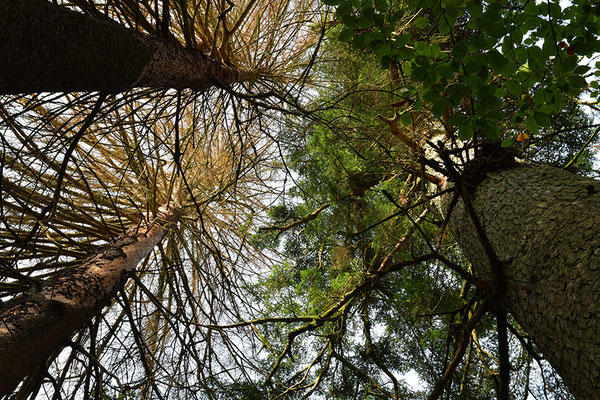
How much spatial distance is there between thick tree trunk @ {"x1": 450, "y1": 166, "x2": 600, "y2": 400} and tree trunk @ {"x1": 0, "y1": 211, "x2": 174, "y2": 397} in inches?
85.9

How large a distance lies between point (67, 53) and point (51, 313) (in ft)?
4.61

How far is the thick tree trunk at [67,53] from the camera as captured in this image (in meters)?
1.18

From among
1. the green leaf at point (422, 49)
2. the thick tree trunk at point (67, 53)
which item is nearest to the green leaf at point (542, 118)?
the green leaf at point (422, 49)

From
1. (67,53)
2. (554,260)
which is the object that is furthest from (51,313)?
(554,260)

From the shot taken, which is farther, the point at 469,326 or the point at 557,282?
the point at 469,326

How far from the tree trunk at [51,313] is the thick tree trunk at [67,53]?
3.35ft

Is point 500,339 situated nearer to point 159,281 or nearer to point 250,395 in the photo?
point 250,395

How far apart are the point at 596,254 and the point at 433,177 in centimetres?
187

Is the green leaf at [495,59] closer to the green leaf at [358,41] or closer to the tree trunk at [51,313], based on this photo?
the green leaf at [358,41]

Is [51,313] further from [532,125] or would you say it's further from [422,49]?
[532,125]

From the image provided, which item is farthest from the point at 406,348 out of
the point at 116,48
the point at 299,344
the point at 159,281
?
the point at 116,48

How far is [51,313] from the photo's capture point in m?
1.98

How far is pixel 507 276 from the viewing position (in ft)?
5.59

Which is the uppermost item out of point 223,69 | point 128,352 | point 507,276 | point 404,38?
point 223,69
